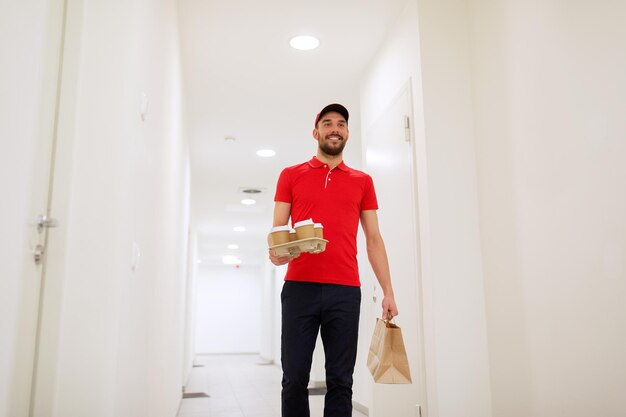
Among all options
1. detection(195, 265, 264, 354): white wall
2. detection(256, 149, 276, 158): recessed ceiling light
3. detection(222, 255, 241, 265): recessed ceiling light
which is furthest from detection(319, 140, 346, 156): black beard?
detection(195, 265, 264, 354): white wall

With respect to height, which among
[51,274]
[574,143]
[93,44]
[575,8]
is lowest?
[51,274]

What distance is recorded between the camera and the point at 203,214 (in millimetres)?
8805

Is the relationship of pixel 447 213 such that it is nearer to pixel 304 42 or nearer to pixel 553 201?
pixel 553 201

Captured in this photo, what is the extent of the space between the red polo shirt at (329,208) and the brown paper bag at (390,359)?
23 centimetres

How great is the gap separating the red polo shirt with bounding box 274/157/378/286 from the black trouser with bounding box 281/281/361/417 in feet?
0.17

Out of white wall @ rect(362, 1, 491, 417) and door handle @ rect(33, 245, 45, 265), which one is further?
white wall @ rect(362, 1, 491, 417)

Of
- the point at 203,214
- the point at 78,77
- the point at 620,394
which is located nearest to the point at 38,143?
the point at 78,77

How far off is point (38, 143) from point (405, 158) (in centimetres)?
202

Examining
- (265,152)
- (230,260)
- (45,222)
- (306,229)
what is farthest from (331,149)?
(230,260)

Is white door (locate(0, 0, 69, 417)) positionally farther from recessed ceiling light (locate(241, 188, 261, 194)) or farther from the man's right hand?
recessed ceiling light (locate(241, 188, 261, 194))

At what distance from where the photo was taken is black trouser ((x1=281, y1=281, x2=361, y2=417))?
1.94m

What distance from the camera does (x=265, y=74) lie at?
4.00 meters

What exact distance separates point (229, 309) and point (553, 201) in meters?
13.9

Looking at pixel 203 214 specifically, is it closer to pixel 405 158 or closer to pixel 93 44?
pixel 405 158
